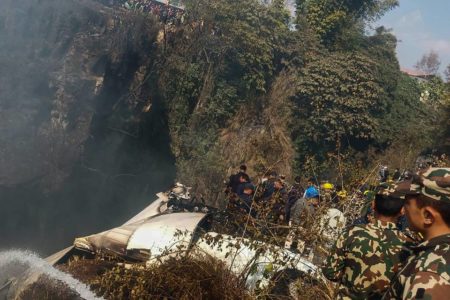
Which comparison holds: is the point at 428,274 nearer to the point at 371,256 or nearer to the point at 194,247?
the point at 371,256

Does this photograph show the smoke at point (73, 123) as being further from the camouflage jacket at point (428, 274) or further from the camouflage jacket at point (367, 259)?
the camouflage jacket at point (428, 274)

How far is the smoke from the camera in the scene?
1260 cm

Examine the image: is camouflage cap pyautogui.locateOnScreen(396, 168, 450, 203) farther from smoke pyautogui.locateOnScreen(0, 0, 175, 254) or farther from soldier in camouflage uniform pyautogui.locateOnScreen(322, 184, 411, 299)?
smoke pyautogui.locateOnScreen(0, 0, 175, 254)

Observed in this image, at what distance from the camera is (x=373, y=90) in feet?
55.4

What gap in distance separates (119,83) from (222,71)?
3.73 metres

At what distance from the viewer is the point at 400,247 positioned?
9.22ft

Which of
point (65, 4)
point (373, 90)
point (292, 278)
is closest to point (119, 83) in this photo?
point (65, 4)

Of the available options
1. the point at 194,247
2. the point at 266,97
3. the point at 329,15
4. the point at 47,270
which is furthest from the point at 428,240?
the point at 329,15

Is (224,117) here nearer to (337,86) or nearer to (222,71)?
(222,71)

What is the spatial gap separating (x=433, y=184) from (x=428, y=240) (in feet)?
0.75

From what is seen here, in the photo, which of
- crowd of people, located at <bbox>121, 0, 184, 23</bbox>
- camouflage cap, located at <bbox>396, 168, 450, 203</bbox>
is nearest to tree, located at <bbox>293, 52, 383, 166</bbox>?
crowd of people, located at <bbox>121, 0, 184, 23</bbox>

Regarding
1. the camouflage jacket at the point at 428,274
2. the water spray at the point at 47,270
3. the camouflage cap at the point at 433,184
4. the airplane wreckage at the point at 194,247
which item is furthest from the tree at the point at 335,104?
the camouflage jacket at the point at 428,274

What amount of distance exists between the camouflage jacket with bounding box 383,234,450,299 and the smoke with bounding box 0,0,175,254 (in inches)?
477

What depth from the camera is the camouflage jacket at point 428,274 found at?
177 centimetres
